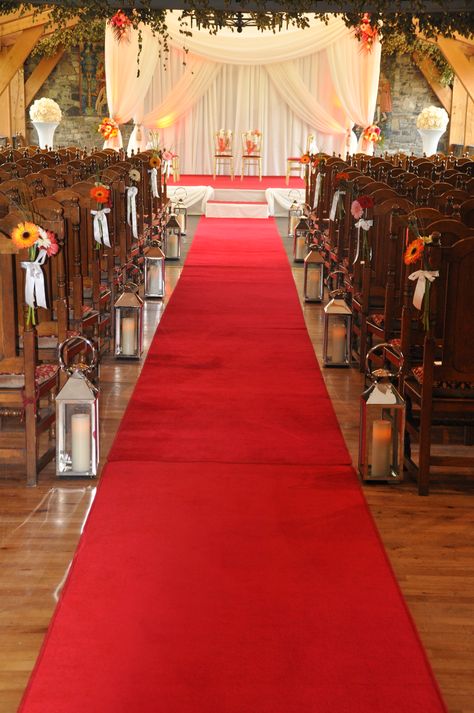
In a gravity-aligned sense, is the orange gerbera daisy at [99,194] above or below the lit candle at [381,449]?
above

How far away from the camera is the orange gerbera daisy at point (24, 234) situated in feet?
13.1

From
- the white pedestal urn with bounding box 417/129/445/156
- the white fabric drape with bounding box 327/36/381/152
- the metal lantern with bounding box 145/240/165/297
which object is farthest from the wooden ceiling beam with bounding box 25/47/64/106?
the metal lantern with bounding box 145/240/165/297

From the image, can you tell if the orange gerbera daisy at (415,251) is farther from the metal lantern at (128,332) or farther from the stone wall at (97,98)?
the stone wall at (97,98)

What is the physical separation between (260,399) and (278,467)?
1.10 m

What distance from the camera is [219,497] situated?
3.96m

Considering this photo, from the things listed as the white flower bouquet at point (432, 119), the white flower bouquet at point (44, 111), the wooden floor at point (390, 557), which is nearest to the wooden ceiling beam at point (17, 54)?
the white flower bouquet at point (44, 111)

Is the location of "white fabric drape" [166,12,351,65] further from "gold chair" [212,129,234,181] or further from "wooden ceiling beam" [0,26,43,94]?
"wooden ceiling beam" [0,26,43,94]

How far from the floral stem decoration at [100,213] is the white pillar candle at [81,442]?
204 centimetres

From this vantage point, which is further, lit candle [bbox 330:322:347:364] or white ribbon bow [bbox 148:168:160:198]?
white ribbon bow [bbox 148:168:160:198]

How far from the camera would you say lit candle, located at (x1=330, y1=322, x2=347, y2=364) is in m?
6.23

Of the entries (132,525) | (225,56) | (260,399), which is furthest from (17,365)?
(225,56)

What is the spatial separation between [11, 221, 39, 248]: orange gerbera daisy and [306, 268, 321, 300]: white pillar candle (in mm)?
4703

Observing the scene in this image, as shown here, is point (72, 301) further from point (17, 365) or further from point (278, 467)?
point (278, 467)

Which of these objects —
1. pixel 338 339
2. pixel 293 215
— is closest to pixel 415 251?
pixel 338 339
